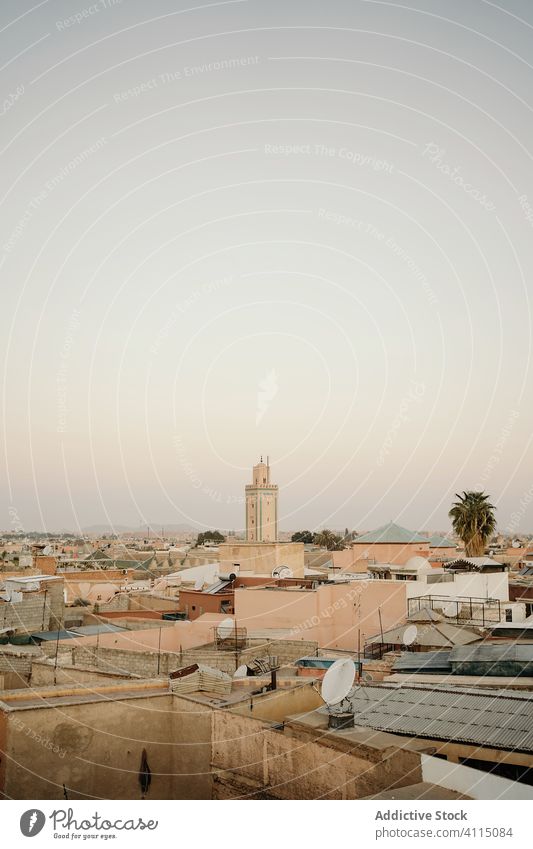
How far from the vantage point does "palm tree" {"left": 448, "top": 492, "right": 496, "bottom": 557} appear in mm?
33969

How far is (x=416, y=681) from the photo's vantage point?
1077cm

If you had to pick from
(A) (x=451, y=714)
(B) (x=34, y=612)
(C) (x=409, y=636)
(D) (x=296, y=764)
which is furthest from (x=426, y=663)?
(B) (x=34, y=612)

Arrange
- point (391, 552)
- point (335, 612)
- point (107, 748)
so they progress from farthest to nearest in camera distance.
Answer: point (391, 552) → point (335, 612) → point (107, 748)

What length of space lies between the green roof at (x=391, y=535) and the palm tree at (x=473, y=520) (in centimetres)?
203

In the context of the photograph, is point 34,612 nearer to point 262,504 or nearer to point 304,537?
point 262,504

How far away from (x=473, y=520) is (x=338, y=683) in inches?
1051

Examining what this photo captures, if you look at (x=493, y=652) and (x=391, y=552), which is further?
(x=391, y=552)

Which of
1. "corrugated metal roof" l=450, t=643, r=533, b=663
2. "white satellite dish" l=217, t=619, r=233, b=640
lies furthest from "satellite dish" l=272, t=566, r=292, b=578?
"corrugated metal roof" l=450, t=643, r=533, b=663

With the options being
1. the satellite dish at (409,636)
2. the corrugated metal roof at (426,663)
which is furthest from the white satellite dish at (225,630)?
the corrugated metal roof at (426,663)

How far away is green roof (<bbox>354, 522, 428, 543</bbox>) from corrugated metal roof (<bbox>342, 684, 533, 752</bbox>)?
2444 cm

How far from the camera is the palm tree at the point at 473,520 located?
33969mm

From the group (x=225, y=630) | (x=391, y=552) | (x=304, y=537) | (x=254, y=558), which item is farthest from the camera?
(x=304, y=537)

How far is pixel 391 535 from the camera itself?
34500 mm

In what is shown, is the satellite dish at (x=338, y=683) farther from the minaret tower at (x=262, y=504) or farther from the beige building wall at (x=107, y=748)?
the minaret tower at (x=262, y=504)
